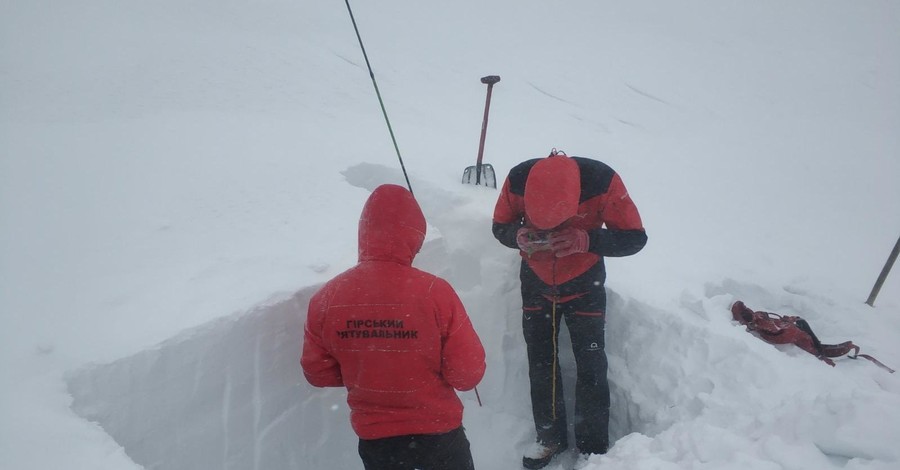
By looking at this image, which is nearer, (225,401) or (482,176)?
(225,401)

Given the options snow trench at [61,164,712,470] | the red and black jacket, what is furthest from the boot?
the red and black jacket

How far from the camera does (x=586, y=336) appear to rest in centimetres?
328

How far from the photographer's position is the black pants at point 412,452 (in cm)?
231

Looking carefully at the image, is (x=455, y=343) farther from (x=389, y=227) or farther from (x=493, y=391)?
(x=493, y=391)

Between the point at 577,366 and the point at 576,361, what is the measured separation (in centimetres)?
4

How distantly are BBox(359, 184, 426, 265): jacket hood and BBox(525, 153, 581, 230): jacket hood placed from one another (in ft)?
3.25

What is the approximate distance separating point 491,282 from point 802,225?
550 cm

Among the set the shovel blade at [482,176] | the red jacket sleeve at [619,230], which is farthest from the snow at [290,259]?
the red jacket sleeve at [619,230]

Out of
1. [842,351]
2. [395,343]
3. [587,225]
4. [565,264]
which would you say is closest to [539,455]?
[565,264]

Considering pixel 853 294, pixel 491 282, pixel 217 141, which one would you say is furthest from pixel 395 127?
pixel 853 294

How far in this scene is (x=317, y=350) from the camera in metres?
2.34

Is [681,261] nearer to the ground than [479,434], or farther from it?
farther from it

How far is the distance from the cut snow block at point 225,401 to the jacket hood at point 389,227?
42.8 inches

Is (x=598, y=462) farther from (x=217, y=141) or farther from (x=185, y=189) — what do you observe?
(x=217, y=141)
